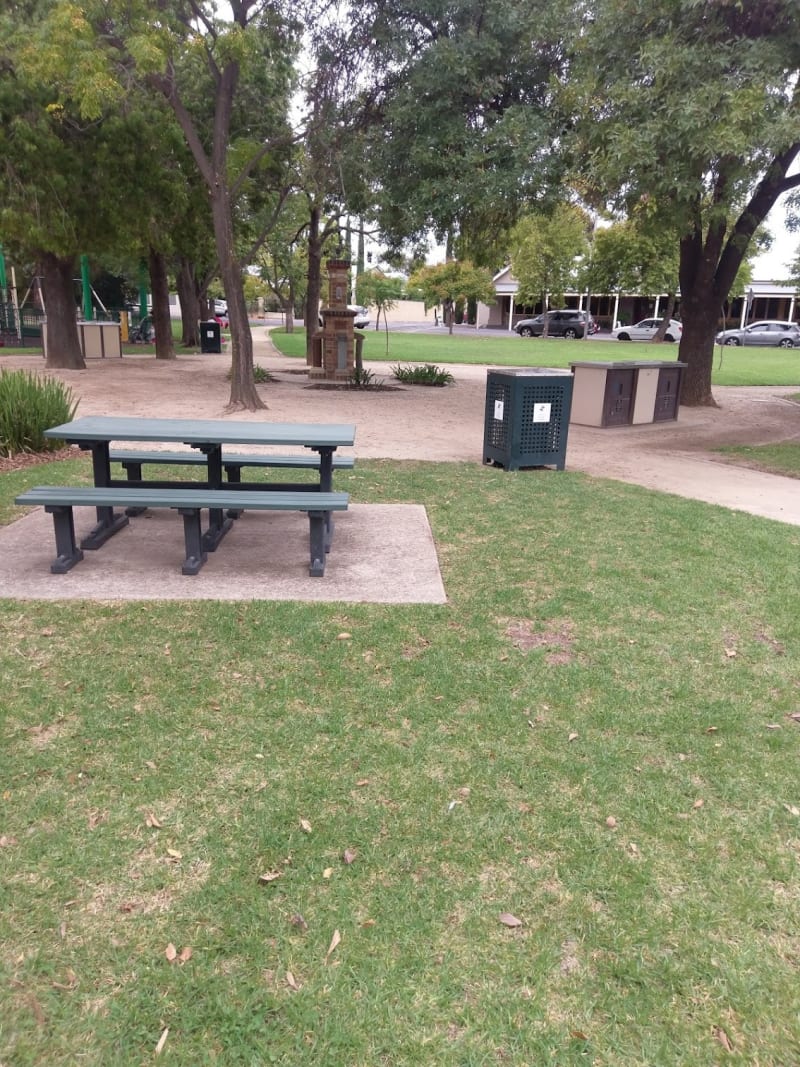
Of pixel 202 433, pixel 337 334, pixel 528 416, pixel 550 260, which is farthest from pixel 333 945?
pixel 550 260

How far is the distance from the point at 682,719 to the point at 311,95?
44.6 feet

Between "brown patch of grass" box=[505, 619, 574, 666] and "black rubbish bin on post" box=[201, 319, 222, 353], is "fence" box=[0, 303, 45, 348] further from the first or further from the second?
"brown patch of grass" box=[505, 619, 574, 666]

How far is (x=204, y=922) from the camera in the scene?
231cm

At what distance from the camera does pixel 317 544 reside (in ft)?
16.4

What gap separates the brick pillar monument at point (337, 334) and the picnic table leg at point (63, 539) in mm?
14035

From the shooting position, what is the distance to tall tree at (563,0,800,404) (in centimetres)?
811

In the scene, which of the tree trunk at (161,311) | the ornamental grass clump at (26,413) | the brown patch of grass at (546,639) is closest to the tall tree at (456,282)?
the tree trunk at (161,311)

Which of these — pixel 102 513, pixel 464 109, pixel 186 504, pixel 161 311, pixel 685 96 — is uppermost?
pixel 464 109

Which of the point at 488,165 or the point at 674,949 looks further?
the point at 488,165

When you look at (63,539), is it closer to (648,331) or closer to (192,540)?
(192,540)

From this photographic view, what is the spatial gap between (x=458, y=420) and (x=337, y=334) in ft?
22.8

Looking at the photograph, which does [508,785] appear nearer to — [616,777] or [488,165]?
[616,777]

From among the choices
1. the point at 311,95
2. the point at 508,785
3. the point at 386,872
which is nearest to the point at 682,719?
the point at 508,785

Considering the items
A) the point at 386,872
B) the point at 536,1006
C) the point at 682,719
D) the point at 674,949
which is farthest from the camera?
the point at 682,719
